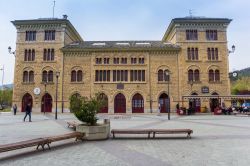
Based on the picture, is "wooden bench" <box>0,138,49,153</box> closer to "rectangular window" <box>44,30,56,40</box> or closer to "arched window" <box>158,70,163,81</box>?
"arched window" <box>158,70,163,81</box>

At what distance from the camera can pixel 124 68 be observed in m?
39.2

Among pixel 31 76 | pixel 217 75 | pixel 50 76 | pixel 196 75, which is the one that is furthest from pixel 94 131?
pixel 217 75

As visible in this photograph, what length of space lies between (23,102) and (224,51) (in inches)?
1359

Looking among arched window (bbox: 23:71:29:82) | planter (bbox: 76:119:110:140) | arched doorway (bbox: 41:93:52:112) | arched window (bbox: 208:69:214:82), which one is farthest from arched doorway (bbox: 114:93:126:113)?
planter (bbox: 76:119:110:140)

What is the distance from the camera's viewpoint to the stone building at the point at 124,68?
3828cm

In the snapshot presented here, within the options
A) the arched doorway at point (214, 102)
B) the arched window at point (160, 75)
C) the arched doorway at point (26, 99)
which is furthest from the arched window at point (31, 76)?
the arched doorway at point (214, 102)

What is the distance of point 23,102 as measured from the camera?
38688 millimetres

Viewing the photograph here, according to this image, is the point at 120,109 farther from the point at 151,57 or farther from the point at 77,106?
the point at 77,106

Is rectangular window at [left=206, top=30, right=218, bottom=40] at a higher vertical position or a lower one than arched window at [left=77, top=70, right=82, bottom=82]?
higher

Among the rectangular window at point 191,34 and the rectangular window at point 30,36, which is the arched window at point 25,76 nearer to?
the rectangular window at point 30,36

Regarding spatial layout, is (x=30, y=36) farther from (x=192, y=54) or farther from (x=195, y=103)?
(x=195, y=103)

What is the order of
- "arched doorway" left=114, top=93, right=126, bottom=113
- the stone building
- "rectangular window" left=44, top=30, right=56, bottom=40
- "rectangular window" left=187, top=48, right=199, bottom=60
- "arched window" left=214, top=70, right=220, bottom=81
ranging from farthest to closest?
"rectangular window" left=44, top=30, right=56, bottom=40
"rectangular window" left=187, top=48, right=199, bottom=60
"arched doorway" left=114, top=93, right=126, bottom=113
"arched window" left=214, top=70, right=220, bottom=81
the stone building

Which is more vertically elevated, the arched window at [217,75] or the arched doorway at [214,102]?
the arched window at [217,75]

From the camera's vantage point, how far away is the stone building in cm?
3828
